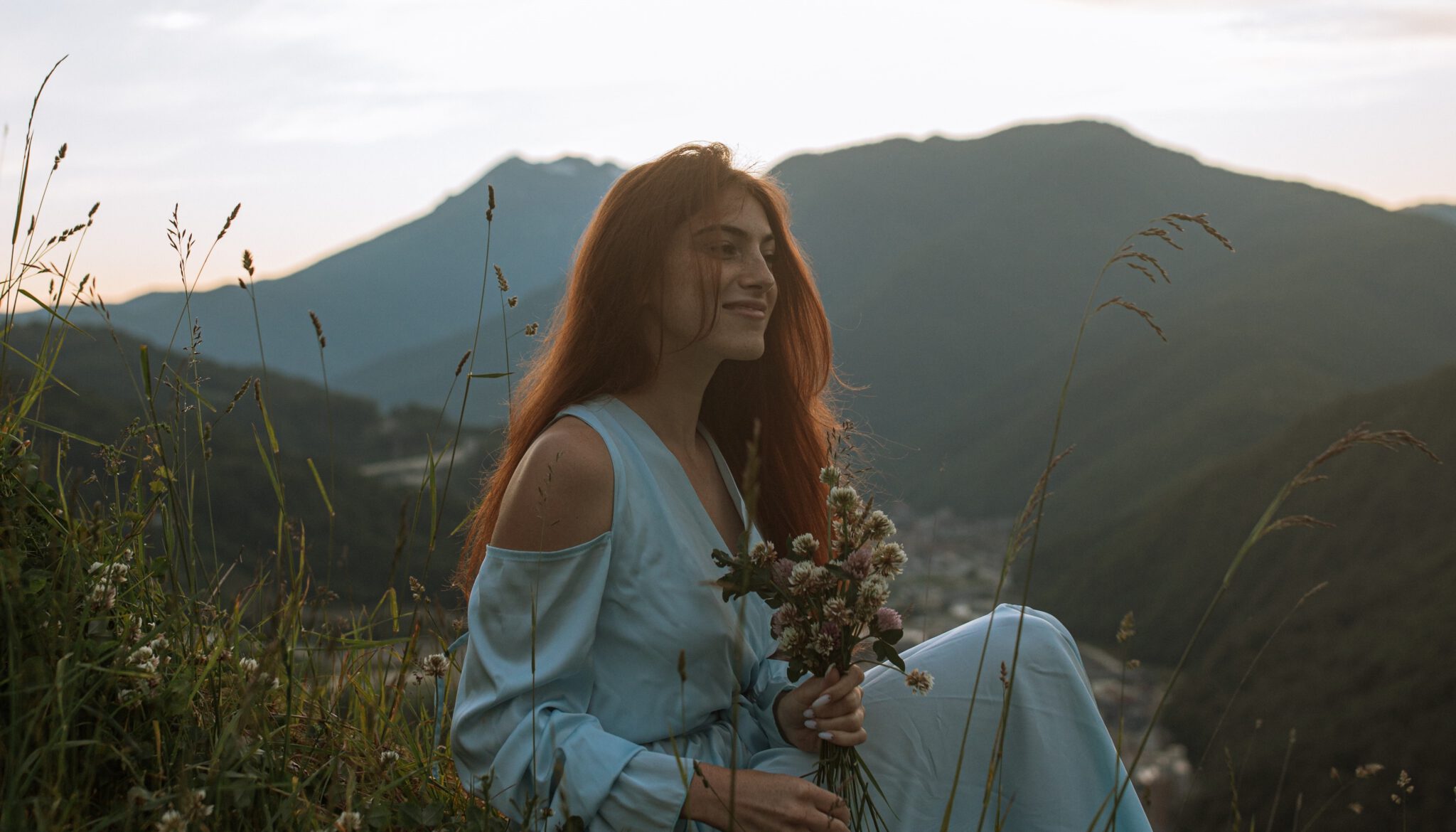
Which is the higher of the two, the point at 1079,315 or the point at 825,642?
the point at 825,642

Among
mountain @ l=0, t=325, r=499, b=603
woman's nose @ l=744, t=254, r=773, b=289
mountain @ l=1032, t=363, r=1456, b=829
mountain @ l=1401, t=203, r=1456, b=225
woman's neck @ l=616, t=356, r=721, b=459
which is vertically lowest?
→ mountain @ l=1032, t=363, r=1456, b=829

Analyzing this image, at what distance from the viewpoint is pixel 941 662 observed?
2.18m

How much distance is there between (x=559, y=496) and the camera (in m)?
1.99

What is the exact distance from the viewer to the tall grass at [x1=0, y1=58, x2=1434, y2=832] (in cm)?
145

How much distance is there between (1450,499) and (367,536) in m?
54.6

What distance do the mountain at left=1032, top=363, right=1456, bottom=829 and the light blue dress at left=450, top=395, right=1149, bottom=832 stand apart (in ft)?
87.4

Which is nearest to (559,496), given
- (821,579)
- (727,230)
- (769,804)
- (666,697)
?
(666,697)

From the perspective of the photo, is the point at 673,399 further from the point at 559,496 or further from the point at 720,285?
the point at 559,496

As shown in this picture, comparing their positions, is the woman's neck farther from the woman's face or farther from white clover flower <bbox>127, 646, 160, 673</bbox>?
white clover flower <bbox>127, 646, 160, 673</bbox>

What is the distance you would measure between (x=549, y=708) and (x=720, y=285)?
3.28ft

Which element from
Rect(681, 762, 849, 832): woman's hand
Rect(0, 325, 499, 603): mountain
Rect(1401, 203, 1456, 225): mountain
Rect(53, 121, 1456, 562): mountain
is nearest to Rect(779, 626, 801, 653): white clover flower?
Rect(681, 762, 849, 832): woman's hand

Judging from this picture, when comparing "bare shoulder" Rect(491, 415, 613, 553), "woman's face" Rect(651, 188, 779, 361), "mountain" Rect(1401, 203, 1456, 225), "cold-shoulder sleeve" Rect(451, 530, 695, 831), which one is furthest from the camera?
"mountain" Rect(1401, 203, 1456, 225)

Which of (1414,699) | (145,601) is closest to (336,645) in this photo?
(145,601)

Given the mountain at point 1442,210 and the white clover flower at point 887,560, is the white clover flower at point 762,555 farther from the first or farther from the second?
the mountain at point 1442,210
